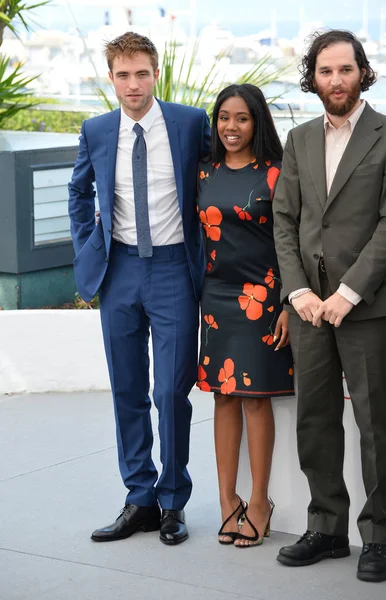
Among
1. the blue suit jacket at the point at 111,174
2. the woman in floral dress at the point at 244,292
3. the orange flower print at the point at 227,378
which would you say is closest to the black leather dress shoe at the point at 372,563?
the woman in floral dress at the point at 244,292

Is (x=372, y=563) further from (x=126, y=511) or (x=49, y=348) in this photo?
(x=49, y=348)

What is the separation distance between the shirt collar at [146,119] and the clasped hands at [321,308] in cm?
95

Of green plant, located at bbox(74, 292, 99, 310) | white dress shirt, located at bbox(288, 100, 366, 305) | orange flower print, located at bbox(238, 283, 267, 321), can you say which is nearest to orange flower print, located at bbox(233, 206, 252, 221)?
orange flower print, located at bbox(238, 283, 267, 321)

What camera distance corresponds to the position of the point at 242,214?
3869mm

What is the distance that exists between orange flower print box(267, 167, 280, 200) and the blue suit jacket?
332mm

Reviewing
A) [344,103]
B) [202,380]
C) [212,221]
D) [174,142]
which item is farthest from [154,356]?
[344,103]

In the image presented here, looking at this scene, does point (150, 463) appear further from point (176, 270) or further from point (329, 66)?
point (329, 66)

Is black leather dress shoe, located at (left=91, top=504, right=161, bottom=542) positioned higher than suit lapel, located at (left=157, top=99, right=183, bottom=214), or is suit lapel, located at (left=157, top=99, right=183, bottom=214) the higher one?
suit lapel, located at (left=157, top=99, right=183, bottom=214)

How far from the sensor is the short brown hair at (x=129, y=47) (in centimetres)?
396

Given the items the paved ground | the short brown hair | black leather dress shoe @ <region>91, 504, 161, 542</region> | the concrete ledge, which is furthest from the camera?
the concrete ledge

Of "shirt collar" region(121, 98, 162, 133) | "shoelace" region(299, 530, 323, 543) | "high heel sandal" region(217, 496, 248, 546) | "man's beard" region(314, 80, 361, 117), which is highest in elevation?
"man's beard" region(314, 80, 361, 117)

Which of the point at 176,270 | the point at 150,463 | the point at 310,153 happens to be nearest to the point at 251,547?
the point at 150,463

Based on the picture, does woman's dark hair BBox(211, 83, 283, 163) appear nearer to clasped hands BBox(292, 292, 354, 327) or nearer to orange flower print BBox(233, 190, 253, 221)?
orange flower print BBox(233, 190, 253, 221)

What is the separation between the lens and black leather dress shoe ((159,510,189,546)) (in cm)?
411
